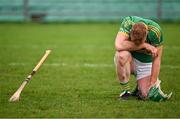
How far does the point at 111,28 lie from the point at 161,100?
1875 cm

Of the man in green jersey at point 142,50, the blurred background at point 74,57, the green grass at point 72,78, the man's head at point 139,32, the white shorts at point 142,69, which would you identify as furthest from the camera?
the white shorts at point 142,69

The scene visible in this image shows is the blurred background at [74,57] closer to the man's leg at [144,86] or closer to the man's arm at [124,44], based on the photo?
the man's leg at [144,86]

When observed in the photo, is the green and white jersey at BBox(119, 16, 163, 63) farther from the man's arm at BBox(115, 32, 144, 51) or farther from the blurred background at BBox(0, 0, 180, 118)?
the blurred background at BBox(0, 0, 180, 118)

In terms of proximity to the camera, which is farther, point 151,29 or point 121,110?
point 151,29

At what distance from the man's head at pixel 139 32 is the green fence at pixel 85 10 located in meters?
21.9

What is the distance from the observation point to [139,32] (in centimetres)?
840

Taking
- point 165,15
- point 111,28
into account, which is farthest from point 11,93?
point 165,15

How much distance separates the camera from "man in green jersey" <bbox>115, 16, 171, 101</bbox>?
8.72m

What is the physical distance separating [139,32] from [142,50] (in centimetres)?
59

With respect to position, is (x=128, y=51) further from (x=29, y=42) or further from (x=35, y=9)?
(x=35, y=9)

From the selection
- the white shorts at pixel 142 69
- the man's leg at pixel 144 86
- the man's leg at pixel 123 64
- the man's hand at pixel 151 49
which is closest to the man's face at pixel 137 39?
the man's hand at pixel 151 49

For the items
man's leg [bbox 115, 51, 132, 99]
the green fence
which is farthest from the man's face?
the green fence

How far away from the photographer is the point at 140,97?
9078 millimetres

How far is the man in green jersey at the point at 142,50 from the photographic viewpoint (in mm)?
8719
